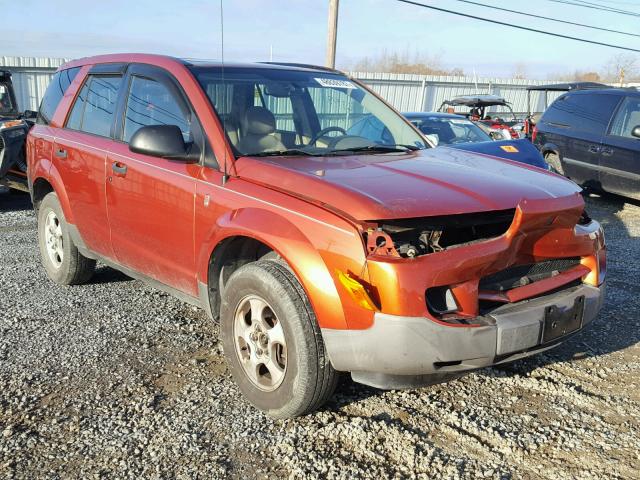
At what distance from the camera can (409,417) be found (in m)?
3.34

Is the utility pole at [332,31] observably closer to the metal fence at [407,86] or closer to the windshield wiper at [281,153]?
the metal fence at [407,86]

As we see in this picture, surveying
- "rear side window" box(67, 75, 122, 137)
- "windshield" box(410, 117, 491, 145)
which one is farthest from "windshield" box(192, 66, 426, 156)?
"windshield" box(410, 117, 491, 145)

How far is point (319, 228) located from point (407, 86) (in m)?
22.6

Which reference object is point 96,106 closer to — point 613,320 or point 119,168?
point 119,168

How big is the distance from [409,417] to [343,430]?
0.39m

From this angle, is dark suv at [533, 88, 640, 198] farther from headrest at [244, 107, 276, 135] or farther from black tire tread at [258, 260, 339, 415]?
black tire tread at [258, 260, 339, 415]

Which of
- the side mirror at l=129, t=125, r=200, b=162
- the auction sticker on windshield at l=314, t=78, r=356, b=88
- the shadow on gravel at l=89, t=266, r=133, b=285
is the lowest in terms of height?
the shadow on gravel at l=89, t=266, r=133, b=285

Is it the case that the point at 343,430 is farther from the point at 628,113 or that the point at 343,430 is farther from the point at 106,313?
the point at 628,113

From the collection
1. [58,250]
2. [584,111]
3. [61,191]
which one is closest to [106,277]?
[58,250]

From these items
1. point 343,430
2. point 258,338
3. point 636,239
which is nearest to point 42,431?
point 258,338

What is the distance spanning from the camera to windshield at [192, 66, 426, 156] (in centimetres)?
381

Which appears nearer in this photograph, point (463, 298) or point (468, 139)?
point (463, 298)

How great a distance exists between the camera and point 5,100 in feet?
33.2

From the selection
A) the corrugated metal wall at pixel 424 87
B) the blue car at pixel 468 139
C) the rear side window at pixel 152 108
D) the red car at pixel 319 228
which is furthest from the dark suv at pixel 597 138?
the corrugated metal wall at pixel 424 87
